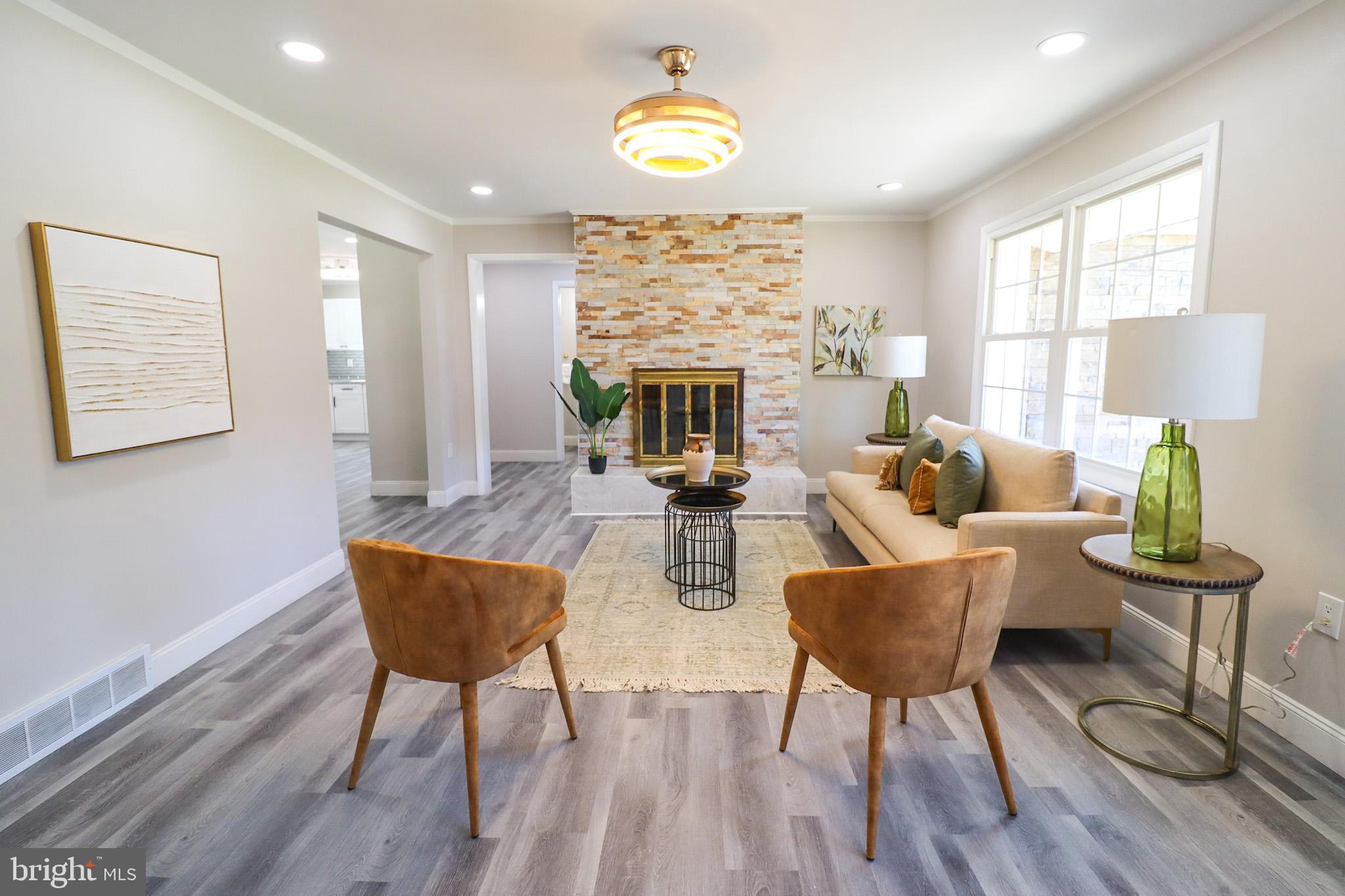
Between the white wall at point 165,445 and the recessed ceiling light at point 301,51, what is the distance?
588 millimetres

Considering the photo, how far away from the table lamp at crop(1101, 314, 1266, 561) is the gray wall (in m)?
4.91

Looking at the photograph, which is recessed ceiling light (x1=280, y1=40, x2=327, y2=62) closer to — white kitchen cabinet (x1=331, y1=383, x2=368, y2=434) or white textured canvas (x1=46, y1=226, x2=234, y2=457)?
white textured canvas (x1=46, y1=226, x2=234, y2=457)

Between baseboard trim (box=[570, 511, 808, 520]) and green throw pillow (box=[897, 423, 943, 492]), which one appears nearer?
green throw pillow (box=[897, 423, 943, 492])

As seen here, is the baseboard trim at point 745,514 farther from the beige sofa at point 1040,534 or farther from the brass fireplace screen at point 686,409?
the beige sofa at point 1040,534

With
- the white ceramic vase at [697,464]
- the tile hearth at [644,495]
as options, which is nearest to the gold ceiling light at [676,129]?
the white ceramic vase at [697,464]

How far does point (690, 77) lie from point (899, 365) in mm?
2717

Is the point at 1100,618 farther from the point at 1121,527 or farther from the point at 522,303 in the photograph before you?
the point at 522,303

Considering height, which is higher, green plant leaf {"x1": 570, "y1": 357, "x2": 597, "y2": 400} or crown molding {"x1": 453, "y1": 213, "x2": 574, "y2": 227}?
crown molding {"x1": 453, "y1": 213, "x2": 574, "y2": 227}

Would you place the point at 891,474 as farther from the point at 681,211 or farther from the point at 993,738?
the point at 681,211

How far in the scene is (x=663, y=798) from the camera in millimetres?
1827

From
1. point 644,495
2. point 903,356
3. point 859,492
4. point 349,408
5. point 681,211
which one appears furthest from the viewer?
point 349,408

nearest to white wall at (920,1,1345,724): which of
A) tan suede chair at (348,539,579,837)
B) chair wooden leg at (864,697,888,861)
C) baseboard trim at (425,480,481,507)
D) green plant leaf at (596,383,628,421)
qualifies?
chair wooden leg at (864,697,888,861)

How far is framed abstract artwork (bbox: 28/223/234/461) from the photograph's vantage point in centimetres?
210

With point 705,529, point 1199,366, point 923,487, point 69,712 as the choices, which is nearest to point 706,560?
point 705,529
